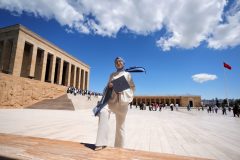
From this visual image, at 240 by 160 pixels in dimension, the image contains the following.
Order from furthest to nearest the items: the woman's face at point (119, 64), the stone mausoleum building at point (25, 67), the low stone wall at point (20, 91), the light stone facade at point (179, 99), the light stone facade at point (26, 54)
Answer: the light stone facade at point (179, 99) → the light stone facade at point (26, 54) → the stone mausoleum building at point (25, 67) → the low stone wall at point (20, 91) → the woman's face at point (119, 64)

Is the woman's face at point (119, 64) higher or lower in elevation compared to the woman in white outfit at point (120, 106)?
higher

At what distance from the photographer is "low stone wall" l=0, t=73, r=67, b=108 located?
1844 centimetres

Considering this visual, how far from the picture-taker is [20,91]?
20.5 m

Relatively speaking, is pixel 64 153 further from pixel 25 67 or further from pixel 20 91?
pixel 25 67

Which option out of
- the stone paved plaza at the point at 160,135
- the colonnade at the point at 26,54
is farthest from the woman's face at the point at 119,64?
the colonnade at the point at 26,54

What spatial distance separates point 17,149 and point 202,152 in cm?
413

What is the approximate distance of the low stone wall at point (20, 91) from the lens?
60.5 ft

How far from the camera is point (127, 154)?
7.02 feet

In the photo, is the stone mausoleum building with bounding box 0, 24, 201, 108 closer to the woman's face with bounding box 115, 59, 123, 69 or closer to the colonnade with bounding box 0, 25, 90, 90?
the colonnade with bounding box 0, 25, 90, 90

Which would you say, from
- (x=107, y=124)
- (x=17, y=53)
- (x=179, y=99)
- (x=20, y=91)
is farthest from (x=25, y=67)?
(x=179, y=99)

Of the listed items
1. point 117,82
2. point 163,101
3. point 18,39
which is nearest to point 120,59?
point 117,82

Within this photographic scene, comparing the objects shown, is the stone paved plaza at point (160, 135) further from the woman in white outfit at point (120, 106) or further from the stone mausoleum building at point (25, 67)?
the stone mausoleum building at point (25, 67)

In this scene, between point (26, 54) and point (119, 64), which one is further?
point (26, 54)

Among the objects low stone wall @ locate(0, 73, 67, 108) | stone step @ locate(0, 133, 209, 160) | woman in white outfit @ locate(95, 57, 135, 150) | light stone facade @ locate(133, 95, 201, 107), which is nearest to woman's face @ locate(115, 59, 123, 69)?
woman in white outfit @ locate(95, 57, 135, 150)
